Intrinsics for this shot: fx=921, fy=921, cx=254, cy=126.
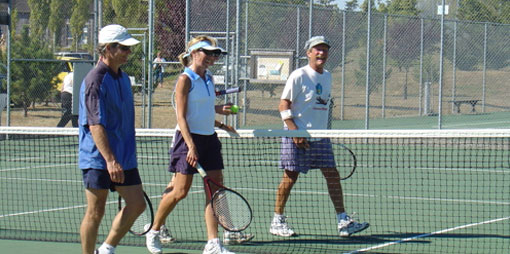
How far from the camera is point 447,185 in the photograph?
1145 centimetres

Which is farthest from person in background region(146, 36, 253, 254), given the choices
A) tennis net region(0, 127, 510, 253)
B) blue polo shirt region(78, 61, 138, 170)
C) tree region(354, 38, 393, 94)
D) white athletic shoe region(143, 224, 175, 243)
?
tree region(354, 38, 393, 94)

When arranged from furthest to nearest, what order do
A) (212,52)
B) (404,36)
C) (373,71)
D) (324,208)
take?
1. (373,71)
2. (404,36)
3. (324,208)
4. (212,52)

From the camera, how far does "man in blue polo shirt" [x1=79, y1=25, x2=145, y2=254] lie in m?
5.69

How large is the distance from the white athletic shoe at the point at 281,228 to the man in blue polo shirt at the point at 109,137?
1939 mm

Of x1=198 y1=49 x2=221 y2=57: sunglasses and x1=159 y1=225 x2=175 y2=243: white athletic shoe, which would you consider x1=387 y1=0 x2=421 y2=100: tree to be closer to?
x1=159 y1=225 x2=175 y2=243: white athletic shoe

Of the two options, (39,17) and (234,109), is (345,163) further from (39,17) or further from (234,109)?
(39,17)

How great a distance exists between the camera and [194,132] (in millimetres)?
6828

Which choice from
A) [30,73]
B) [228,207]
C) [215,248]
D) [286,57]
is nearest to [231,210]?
[228,207]

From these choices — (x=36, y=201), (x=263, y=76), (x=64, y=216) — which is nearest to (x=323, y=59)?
(x=64, y=216)

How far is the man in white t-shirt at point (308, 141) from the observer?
Answer: 7.66 m

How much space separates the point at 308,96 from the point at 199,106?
4.13 ft

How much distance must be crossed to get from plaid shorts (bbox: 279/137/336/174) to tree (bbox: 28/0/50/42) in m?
12.2

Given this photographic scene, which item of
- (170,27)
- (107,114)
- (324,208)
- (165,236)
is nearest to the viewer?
(107,114)

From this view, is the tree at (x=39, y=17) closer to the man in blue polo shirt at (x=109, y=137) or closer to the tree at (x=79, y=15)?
the tree at (x=79, y=15)
